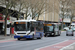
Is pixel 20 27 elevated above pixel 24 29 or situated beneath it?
elevated above

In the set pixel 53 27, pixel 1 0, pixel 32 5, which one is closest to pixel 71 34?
pixel 53 27

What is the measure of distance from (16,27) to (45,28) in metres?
14.3

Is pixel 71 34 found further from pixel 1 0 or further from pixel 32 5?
pixel 1 0

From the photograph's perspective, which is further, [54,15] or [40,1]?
[54,15]

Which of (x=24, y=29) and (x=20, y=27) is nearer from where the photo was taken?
(x=24, y=29)

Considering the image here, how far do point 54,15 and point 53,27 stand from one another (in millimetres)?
47576

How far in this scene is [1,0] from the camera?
35.4 meters

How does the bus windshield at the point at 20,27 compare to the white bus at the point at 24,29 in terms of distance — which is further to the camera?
the bus windshield at the point at 20,27

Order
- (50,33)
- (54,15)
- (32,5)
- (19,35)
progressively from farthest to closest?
(54,15)
(32,5)
(50,33)
(19,35)

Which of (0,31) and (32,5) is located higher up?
(32,5)

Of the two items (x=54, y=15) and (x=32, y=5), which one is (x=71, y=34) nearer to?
(x=32, y=5)

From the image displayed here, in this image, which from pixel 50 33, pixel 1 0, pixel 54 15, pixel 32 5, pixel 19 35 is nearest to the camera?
pixel 19 35

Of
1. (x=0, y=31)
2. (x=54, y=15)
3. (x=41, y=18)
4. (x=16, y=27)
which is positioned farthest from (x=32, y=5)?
(x=54, y=15)

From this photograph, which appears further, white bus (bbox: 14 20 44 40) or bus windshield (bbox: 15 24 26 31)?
bus windshield (bbox: 15 24 26 31)
